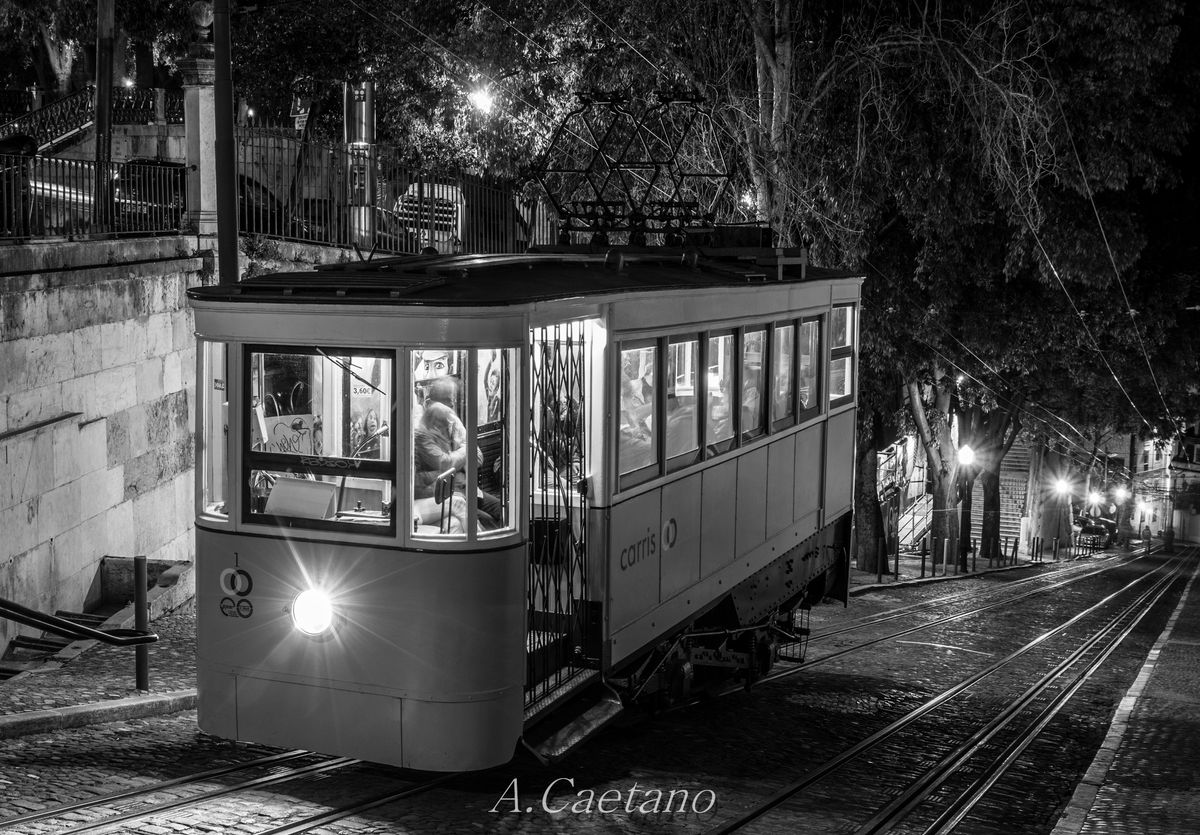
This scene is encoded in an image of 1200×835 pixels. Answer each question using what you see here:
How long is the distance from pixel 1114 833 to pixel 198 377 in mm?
5322

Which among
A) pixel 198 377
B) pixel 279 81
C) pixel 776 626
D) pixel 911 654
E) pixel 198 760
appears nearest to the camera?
pixel 198 377

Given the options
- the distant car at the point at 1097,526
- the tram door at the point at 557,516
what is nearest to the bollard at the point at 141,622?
the tram door at the point at 557,516

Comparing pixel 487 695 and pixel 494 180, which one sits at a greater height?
pixel 494 180

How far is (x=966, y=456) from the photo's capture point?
30500 millimetres

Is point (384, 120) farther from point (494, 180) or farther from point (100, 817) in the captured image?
point (100, 817)

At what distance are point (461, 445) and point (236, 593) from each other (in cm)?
141

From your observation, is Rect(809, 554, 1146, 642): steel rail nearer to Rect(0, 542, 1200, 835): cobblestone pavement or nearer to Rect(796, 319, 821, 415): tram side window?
Rect(0, 542, 1200, 835): cobblestone pavement

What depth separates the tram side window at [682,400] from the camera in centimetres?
845

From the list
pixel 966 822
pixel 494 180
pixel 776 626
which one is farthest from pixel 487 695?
pixel 494 180

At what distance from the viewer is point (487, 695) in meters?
6.73

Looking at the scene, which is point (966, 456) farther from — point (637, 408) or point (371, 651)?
point (371, 651)

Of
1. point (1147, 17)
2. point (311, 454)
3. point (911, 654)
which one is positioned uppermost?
point (1147, 17)

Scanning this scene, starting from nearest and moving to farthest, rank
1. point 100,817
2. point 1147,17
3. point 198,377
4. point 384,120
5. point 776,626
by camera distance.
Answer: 1. point 100,817
2. point 198,377
3. point 776,626
4. point 1147,17
5. point 384,120

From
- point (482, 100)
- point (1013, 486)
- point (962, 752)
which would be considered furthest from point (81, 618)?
point (1013, 486)
